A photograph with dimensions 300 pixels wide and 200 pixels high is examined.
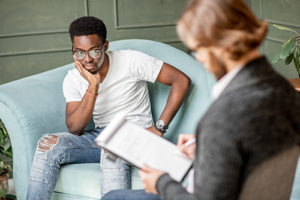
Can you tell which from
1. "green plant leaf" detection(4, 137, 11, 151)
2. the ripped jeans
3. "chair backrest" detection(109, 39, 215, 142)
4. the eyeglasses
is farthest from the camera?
"green plant leaf" detection(4, 137, 11, 151)

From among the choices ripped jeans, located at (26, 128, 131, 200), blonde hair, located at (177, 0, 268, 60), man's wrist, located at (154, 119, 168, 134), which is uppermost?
blonde hair, located at (177, 0, 268, 60)

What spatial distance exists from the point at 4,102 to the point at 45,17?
1.44 meters

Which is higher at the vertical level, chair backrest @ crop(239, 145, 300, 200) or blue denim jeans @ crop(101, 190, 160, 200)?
chair backrest @ crop(239, 145, 300, 200)

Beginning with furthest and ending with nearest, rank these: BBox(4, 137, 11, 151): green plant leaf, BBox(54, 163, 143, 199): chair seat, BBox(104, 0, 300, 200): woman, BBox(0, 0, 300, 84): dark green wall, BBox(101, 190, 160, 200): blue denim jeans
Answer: BBox(0, 0, 300, 84): dark green wall → BBox(4, 137, 11, 151): green plant leaf → BBox(54, 163, 143, 199): chair seat → BBox(101, 190, 160, 200): blue denim jeans → BBox(104, 0, 300, 200): woman

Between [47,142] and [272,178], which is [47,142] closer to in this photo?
[47,142]

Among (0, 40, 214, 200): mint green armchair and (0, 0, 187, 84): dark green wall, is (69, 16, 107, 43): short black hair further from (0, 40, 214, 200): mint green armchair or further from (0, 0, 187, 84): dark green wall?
(0, 0, 187, 84): dark green wall

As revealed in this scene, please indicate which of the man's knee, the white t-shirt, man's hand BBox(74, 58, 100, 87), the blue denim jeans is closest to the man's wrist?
the white t-shirt

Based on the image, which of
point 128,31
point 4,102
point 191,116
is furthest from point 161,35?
point 4,102

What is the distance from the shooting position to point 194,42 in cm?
102

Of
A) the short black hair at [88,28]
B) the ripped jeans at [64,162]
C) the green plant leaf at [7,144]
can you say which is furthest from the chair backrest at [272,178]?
the green plant leaf at [7,144]

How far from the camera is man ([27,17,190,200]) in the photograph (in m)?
2.05

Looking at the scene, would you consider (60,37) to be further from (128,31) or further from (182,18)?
(182,18)

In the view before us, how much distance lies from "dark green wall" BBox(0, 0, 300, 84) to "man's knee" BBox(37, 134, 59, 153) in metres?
1.48

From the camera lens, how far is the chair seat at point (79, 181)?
2.01m
